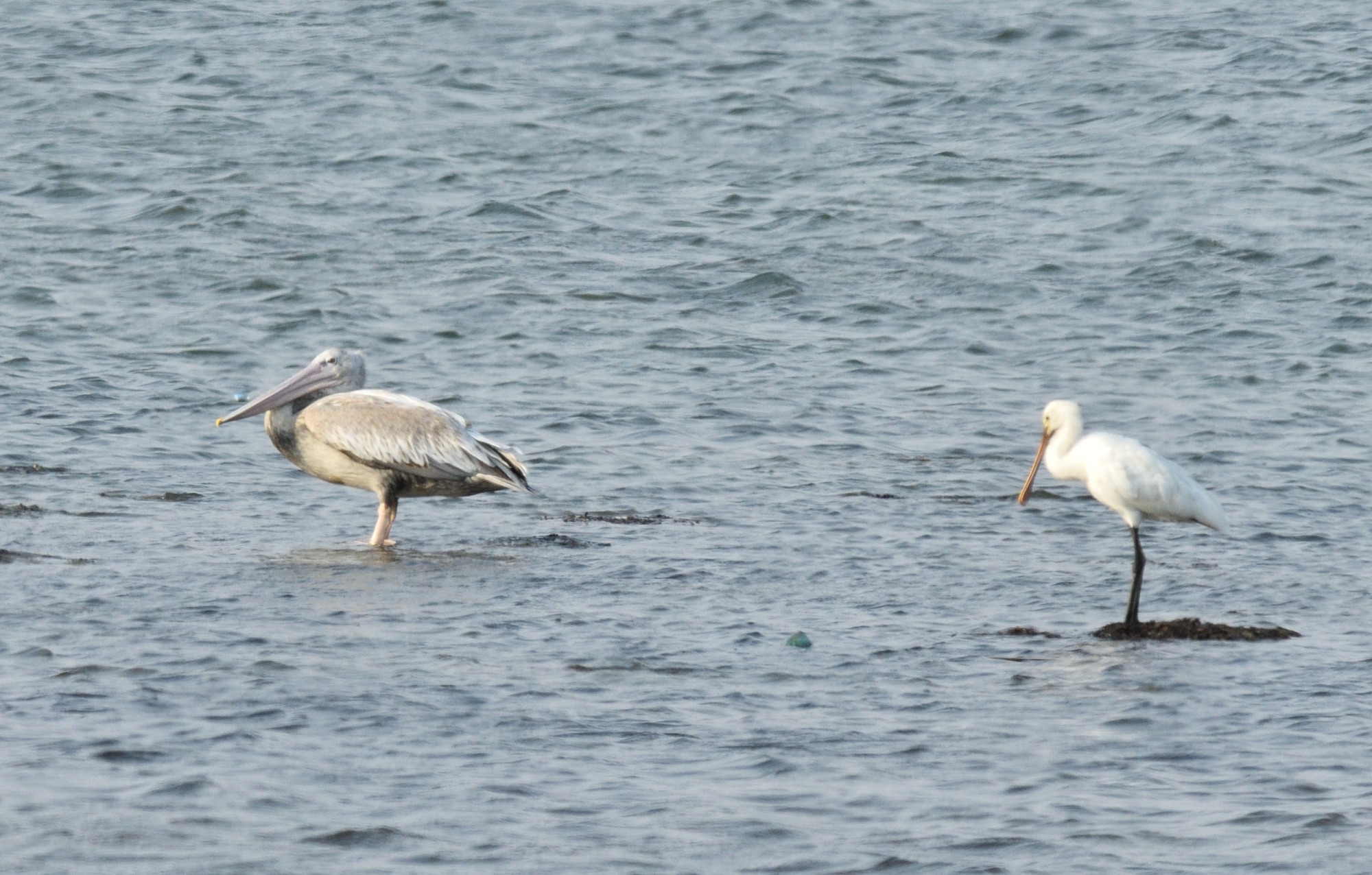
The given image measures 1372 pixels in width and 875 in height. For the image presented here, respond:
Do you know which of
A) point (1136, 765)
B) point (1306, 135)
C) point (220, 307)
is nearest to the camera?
point (1136, 765)

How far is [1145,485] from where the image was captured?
822cm

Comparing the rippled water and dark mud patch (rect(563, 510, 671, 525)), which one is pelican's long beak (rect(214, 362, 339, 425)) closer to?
the rippled water

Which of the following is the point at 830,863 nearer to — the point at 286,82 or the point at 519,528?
the point at 519,528

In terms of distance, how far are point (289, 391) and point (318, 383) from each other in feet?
0.63

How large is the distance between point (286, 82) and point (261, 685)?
15.3 metres

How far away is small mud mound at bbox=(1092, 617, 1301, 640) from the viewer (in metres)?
7.58

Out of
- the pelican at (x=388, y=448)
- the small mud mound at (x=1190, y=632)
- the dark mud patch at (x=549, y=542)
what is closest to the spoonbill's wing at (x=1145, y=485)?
the small mud mound at (x=1190, y=632)

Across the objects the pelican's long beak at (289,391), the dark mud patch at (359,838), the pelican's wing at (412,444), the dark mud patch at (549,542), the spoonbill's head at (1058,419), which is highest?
the dark mud patch at (359,838)

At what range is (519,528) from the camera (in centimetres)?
971

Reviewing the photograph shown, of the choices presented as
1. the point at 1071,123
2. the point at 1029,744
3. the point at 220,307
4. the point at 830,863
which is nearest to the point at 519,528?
the point at 1029,744

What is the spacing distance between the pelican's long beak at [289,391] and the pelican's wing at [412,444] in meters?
0.24

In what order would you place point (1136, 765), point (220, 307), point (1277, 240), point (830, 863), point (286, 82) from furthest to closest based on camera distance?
point (286, 82) → point (1277, 240) → point (220, 307) → point (1136, 765) → point (830, 863)

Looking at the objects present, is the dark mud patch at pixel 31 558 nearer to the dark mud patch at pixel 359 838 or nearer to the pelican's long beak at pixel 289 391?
the pelican's long beak at pixel 289 391

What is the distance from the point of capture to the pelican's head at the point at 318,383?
1015 cm
